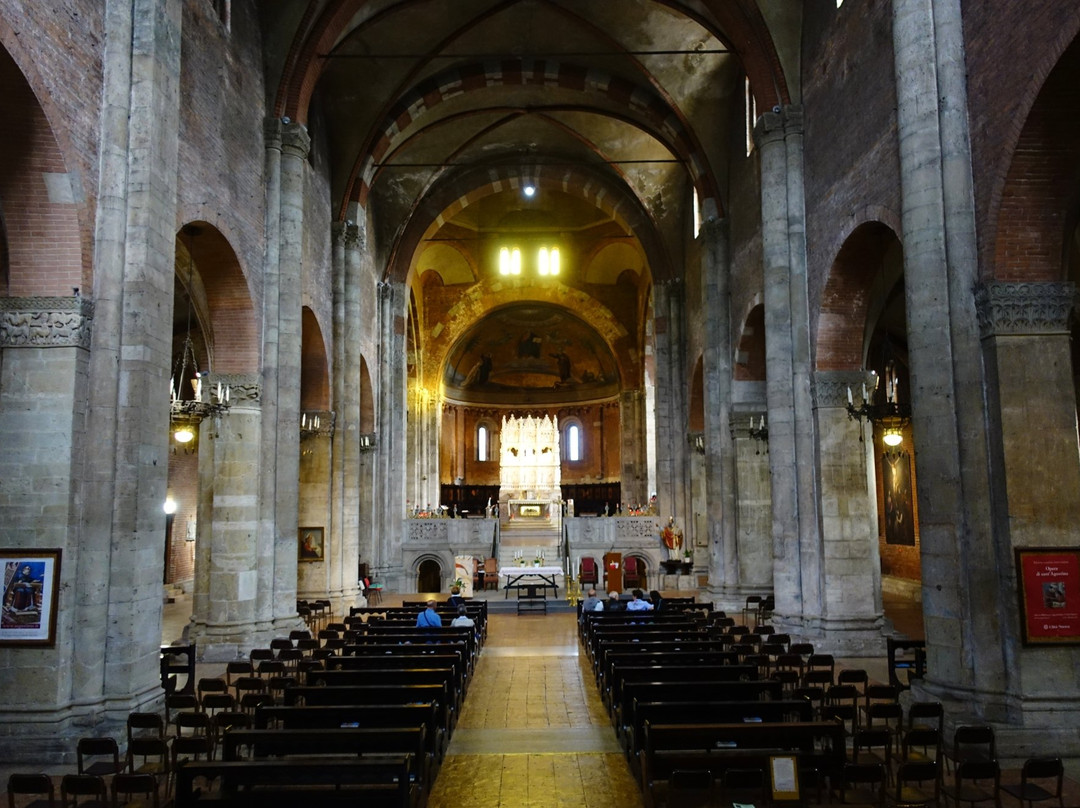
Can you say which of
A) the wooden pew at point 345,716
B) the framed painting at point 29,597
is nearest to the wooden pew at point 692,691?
the wooden pew at point 345,716

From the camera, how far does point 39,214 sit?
35.4 ft

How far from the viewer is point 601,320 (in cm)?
4394

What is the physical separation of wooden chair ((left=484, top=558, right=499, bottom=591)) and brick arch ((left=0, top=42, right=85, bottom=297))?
20841mm

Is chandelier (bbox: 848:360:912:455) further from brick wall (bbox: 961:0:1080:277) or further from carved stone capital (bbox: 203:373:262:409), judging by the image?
carved stone capital (bbox: 203:373:262:409)

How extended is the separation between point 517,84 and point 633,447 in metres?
20.9

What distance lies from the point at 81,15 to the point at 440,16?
14438 millimetres

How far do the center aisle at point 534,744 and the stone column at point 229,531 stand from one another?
4.65m

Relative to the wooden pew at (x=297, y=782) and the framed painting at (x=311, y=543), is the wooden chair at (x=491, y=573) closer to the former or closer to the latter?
the framed painting at (x=311, y=543)

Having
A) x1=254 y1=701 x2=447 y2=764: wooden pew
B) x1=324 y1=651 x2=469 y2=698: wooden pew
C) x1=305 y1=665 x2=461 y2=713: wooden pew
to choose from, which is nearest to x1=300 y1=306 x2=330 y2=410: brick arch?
x1=324 y1=651 x2=469 y2=698: wooden pew

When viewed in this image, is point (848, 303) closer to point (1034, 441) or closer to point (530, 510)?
point (1034, 441)

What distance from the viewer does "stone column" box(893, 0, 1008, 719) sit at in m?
10.6

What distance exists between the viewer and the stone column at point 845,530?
16531 mm

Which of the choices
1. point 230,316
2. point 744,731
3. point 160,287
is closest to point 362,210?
point 230,316

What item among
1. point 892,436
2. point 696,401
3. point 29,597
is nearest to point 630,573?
point 696,401
